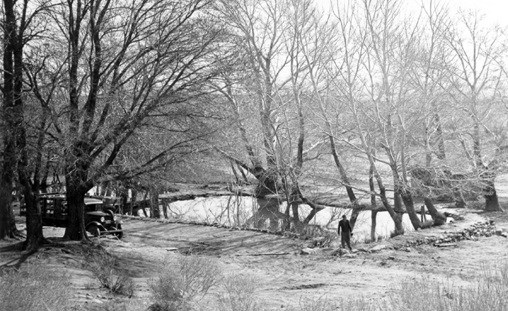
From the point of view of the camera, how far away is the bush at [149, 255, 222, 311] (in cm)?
915

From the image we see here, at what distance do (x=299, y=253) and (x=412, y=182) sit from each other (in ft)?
28.1

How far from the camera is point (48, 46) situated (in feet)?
54.7

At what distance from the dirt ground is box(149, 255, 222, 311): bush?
501 millimetres

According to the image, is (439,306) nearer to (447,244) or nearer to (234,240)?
(447,244)

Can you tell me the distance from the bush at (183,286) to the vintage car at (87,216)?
9167 mm

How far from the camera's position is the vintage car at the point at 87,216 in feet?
63.8

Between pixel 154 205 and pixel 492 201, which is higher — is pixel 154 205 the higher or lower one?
the lower one

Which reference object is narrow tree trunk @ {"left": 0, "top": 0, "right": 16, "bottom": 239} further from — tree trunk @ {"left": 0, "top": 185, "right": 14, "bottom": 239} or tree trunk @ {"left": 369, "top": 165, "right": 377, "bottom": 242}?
tree trunk @ {"left": 369, "top": 165, "right": 377, "bottom": 242}

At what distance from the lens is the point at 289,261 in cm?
1592

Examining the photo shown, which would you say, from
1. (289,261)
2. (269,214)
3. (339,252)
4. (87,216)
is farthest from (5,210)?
(269,214)

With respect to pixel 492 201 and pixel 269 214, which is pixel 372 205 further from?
pixel 269 214

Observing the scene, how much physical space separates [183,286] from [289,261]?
6554 mm

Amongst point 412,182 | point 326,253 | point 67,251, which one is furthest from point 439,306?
point 412,182

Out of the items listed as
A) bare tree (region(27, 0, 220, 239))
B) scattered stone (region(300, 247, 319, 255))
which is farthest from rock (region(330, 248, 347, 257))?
bare tree (region(27, 0, 220, 239))
